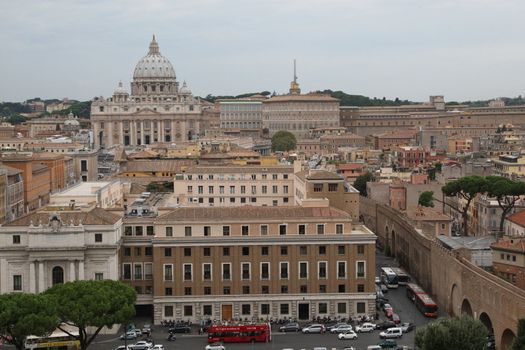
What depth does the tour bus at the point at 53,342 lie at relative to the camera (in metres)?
34.2

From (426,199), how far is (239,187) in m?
13.8

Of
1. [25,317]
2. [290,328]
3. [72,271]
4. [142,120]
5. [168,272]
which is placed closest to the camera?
[25,317]

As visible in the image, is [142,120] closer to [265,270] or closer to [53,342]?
[265,270]

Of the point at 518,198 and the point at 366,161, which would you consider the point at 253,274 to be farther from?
the point at 366,161

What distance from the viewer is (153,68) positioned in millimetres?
176000

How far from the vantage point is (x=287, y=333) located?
36.6m

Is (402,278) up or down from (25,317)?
down

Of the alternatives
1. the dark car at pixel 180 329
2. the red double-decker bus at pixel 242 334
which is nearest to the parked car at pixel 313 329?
the red double-decker bus at pixel 242 334

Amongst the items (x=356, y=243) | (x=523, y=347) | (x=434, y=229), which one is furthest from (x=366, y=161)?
(x=523, y=347)

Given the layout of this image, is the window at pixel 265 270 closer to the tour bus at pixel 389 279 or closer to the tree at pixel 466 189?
the tour bus at pixel 389 279

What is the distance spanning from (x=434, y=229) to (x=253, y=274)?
14784mm

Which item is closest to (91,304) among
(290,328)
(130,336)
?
(130,336)

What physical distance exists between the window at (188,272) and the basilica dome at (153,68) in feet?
456

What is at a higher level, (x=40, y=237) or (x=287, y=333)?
(x=40, y=237)
